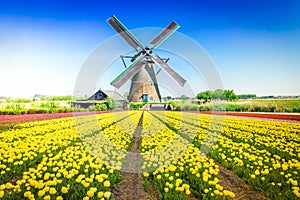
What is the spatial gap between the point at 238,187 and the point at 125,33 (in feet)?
74.6

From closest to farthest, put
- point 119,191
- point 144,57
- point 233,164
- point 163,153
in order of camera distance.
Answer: point 119,191 → point 233,164 → point 163,153 → point 144,57

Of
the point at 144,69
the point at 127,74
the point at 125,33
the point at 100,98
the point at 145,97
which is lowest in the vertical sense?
the point at 145,97

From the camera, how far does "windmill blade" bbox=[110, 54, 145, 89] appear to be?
66.9 feet

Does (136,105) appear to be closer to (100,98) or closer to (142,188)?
(100,98)

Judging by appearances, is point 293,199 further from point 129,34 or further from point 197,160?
point 129,34

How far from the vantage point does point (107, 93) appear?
162ft

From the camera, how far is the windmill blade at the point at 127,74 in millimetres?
20384

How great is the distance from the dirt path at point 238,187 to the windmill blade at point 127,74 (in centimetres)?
1668

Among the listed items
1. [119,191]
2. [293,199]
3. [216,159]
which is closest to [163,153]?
[216,159]

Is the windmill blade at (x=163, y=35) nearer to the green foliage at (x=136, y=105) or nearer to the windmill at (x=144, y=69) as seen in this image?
the windmill at (x=144, y=69)

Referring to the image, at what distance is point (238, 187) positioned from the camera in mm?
3418

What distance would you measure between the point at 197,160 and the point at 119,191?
5.75 feet

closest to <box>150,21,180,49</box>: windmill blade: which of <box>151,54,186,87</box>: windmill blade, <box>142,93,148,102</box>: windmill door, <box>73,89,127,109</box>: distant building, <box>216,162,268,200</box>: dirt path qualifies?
<box>151,54,186,87</box>: windmill blade

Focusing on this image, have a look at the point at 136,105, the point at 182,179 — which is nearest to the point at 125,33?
the point at 136,105
